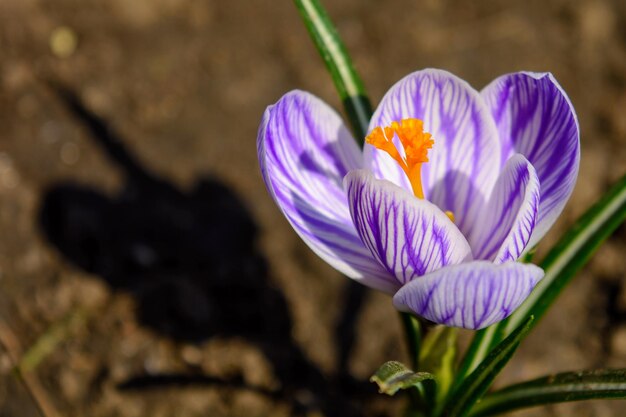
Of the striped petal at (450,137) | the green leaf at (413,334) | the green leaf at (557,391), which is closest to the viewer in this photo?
the green leaf at (557,391)

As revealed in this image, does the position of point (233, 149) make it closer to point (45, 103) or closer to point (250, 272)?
point (250, 272)

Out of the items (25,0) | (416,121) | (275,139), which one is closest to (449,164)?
(416,121)

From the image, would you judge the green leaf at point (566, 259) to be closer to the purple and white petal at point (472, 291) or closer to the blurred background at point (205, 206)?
the purple and white petal at point (472, 291)

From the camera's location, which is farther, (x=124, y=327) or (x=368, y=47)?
(x=368, y=47)

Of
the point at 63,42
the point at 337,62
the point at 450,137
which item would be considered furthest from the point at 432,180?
the point at 63,42

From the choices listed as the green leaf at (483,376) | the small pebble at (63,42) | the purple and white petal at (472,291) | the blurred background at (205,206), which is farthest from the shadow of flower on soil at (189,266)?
the purple and white petal at (472,291)

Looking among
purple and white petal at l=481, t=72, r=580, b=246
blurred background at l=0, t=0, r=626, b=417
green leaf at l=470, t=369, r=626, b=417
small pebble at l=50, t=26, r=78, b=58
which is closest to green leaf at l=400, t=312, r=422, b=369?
green leaf at l=470, t=369, r=626, b=417
